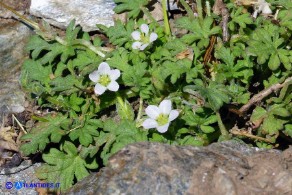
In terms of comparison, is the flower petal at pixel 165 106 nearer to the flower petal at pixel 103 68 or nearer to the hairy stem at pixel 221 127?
the hairy stem at pixel 221 127

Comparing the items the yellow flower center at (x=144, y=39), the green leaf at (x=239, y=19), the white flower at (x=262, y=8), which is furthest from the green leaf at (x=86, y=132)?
the white flower at (x=262, y=8)

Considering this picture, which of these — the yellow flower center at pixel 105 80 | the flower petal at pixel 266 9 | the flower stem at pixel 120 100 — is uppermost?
the flower petal at pixel 266 9

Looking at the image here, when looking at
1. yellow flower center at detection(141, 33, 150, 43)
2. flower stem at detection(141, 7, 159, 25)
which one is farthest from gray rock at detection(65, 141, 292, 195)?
flower stem at detection(141, 7, 159, 25)

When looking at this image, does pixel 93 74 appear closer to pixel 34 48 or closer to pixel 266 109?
pixel 34 48

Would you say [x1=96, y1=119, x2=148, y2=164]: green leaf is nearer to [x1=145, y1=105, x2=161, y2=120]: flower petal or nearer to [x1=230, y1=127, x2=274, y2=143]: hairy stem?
[x1=145, y1=105, x2=161, y2=120]: flower petal

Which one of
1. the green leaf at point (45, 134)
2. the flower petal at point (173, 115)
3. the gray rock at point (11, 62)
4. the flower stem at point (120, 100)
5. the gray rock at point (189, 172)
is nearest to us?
the gray rock at point (189, 172)

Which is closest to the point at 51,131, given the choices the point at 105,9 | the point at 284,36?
the point at 105,9
